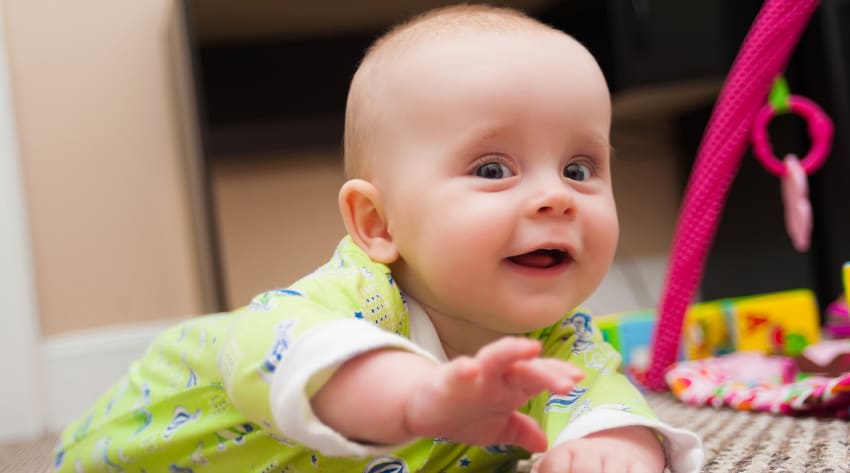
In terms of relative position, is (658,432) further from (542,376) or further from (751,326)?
(751,326)

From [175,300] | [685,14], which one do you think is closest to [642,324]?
[685,14]

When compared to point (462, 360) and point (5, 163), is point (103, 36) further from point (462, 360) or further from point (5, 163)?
point (462, 360)

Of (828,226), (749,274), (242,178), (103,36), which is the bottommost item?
(749,274)

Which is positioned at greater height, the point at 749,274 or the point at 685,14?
the point at 685,14

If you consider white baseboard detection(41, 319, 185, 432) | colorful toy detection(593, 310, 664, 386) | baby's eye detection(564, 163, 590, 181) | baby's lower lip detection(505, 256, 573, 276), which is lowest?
white baseboard detection(41, 319, 185, 432)

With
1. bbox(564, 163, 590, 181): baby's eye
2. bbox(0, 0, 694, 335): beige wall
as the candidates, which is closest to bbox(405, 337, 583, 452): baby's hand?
bbox(564, 163, 590, 181): baby's eye

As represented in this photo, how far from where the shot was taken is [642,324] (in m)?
1.40

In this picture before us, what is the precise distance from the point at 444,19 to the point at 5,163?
133cm

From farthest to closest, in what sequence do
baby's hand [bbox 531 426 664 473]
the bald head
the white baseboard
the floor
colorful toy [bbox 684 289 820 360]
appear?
1. the white baseboard
2. colorful toy [bbox 684 289 820 360]
3. the floor
4. the bald head
5. baby's hand [bbox 531 426 664 473]

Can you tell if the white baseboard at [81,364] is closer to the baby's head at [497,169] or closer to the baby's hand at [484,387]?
the baby's head at [497,169]

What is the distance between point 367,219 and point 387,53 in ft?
0.40

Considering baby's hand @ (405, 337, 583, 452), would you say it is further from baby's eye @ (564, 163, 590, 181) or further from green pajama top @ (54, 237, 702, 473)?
baby's eye @ (564, 163, 590, 181)

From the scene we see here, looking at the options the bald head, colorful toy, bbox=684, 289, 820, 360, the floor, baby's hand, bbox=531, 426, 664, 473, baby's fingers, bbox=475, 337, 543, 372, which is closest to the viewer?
baby's fingers, bbox=475, 337, 543, 372

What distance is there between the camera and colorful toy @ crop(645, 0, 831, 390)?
3.47 feet
